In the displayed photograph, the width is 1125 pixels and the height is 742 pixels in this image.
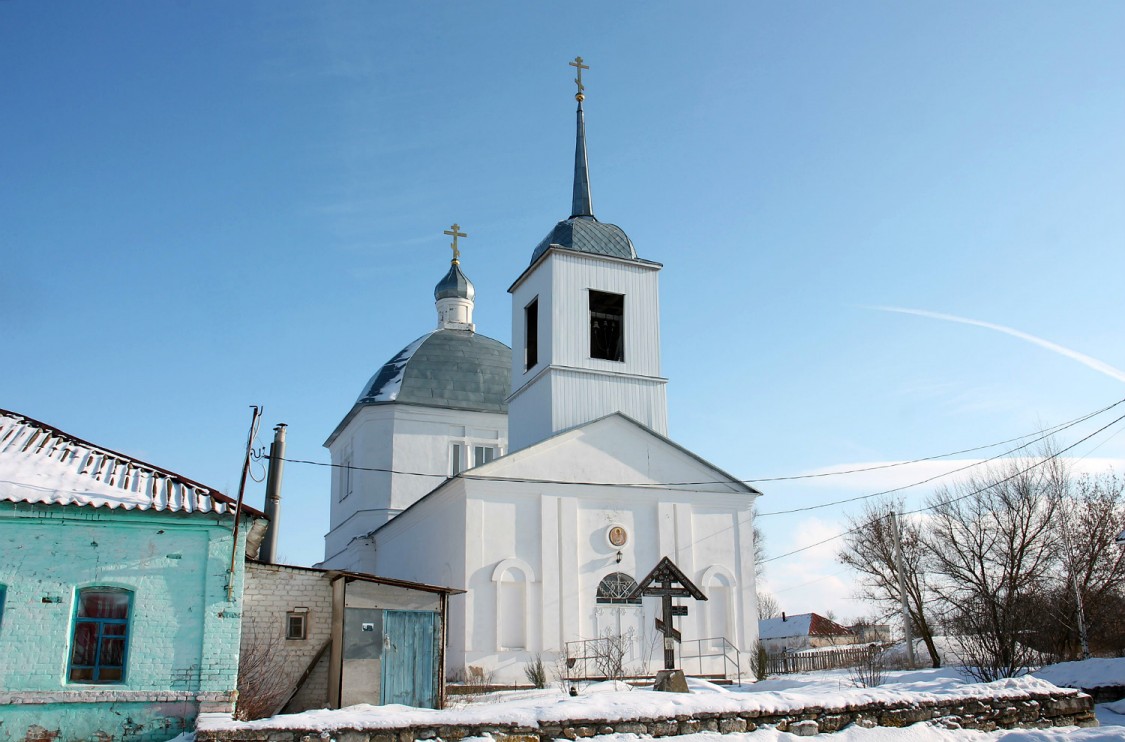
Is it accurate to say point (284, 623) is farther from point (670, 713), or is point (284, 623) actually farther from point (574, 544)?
point (670, 713)

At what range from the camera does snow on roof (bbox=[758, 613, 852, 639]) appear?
51.0 m

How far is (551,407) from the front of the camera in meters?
21.8

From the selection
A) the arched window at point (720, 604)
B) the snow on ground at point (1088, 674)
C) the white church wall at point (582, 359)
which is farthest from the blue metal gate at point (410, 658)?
the snow on ground at point (1088, 674)

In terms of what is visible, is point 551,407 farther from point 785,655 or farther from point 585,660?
point 785,655

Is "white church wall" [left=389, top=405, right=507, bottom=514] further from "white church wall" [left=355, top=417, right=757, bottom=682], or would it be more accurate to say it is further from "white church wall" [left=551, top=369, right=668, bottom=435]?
"white church wall" [left=551, top=369, right=668, bottom=435]

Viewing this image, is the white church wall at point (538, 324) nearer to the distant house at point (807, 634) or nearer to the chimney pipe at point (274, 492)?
the chimney pipe at point (274, 492)

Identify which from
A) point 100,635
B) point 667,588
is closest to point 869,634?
point 667,588

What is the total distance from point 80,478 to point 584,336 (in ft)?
42.4

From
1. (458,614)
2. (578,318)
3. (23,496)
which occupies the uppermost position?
(578,318)

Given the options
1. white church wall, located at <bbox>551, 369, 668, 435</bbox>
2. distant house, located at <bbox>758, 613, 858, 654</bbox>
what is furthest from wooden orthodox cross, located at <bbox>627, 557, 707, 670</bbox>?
distant house, located at <bbox>758, 613, 858, 654</bbox>

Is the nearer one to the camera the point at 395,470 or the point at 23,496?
the point at 23,496

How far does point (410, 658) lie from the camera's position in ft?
46.9

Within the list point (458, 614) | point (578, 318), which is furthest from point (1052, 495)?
point (458, 614)

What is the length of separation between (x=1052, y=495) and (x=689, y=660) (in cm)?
1399
